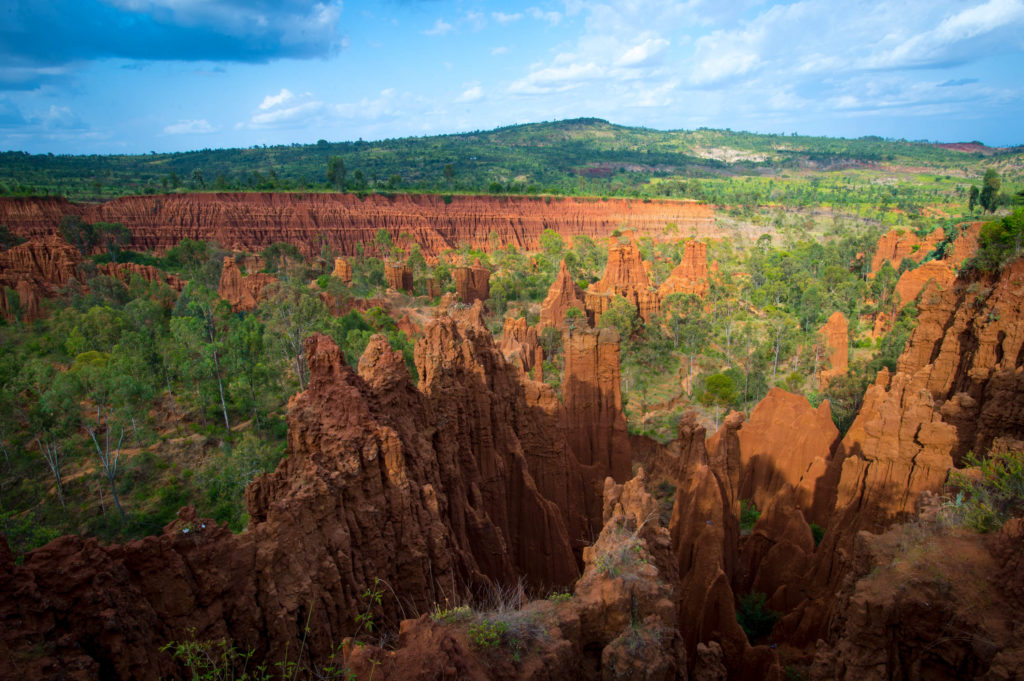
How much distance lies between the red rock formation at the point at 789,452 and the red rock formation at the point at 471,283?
33677mm

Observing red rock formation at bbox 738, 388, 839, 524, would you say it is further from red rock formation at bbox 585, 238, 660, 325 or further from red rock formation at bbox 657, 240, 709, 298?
red rock formation at bbox 657, 240, 709, 298

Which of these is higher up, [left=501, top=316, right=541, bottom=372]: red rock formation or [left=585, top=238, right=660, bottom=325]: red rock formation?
[left=585, top=238, right=660, bottom=325]: red rock formation

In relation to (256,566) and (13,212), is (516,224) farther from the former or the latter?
(256,566)

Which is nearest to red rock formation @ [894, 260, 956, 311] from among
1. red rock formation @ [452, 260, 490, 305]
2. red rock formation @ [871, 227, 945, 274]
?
red rock formation @ [871, 227, 945, 274]

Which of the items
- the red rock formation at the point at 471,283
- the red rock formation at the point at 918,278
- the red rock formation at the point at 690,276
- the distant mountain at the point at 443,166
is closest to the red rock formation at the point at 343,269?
the red rock formation at the point at 471,283

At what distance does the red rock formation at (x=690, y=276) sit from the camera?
51312 mm

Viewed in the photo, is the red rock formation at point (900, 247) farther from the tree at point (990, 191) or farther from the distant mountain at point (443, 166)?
the distant mountain at point (443, 166)

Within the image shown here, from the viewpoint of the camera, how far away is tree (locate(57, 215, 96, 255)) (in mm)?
53969

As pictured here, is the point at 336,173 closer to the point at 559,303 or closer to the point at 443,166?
the point at 443,166

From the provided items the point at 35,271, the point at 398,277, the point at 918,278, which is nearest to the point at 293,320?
the point at 398,277

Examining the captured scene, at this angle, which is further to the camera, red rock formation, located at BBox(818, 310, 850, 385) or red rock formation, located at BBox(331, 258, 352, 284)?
red rock formation, located at BBox(331, 258, 352, 284)

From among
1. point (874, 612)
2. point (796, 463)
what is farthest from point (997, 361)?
point (874, 612)

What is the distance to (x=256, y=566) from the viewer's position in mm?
7684

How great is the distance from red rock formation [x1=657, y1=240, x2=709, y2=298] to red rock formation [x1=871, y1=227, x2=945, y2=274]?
20684 mm
